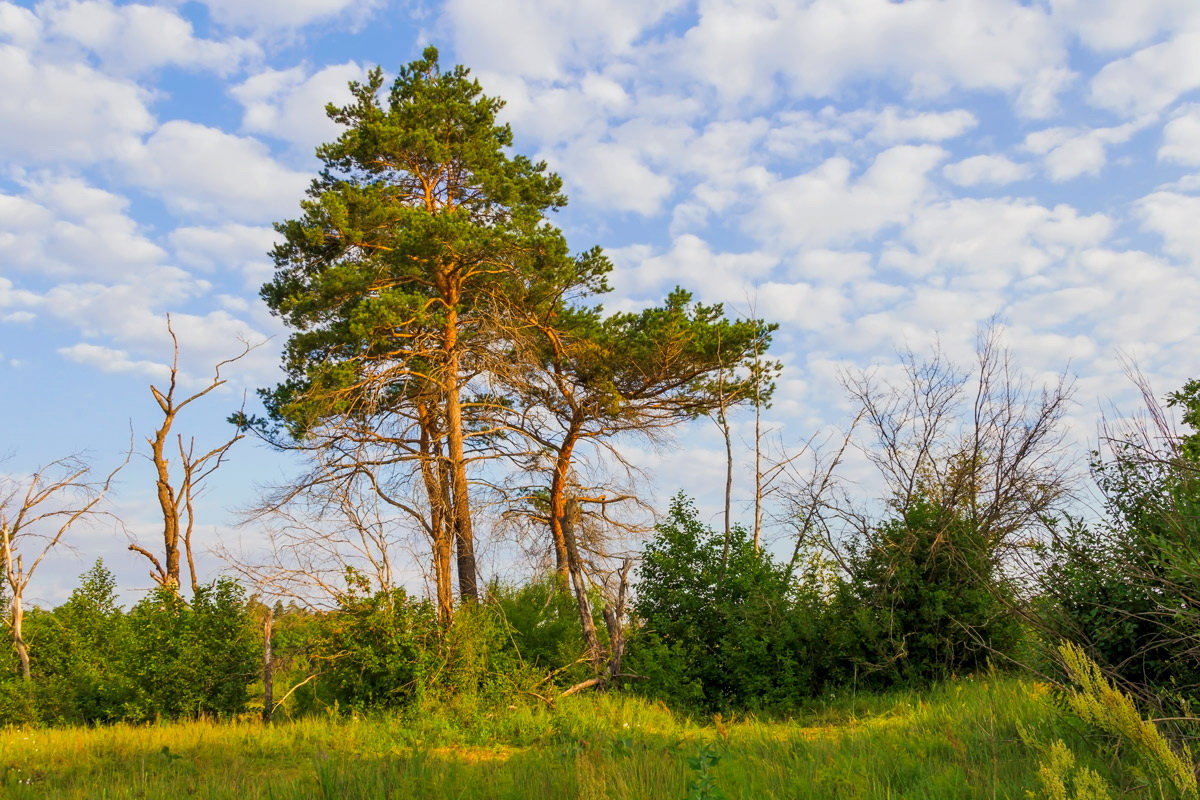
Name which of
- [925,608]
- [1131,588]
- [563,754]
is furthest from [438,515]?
[1131,588]

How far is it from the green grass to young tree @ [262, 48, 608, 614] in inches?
159

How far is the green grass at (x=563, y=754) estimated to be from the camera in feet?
20.9

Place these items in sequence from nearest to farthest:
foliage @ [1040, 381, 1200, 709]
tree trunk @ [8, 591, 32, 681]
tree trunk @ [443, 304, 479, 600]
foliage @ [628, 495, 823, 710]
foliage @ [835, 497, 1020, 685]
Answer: foliage @ [1040, 381, 1200, 709] < foliage @ [835, 497, 1020, 685] < foliage @ [628, 495, 823, 710] < tree trunk @ [443, 304, 479, 600] < tree trunk @ [8, 591, 32, 681]

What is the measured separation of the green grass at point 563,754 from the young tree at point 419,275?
4.04 metres

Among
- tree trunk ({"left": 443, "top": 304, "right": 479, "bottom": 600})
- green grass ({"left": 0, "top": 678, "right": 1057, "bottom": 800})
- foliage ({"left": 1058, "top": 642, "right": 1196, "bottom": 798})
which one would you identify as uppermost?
tree trunk ({"left": 443, "top": 304, "right": 479, "bottom": 600})

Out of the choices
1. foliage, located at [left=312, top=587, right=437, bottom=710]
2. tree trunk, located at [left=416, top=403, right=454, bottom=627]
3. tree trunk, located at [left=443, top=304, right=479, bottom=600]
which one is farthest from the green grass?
tree trunk, located at [left=443, top=304, right=479, bottom=600]

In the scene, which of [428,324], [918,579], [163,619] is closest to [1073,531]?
[918,579]

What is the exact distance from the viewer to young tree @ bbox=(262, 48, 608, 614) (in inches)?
638

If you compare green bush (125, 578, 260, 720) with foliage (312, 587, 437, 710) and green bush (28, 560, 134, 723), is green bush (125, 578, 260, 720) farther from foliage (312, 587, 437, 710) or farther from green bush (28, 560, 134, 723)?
foliage (312, 587, 437, 710)

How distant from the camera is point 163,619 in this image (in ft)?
50.4

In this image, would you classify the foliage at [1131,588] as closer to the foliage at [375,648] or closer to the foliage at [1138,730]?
the foliage at [1138,730]

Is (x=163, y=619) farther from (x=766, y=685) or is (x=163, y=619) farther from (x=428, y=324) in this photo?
(x=766, y=685)

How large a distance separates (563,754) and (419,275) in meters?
11.1

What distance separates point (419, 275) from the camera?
1748cm
